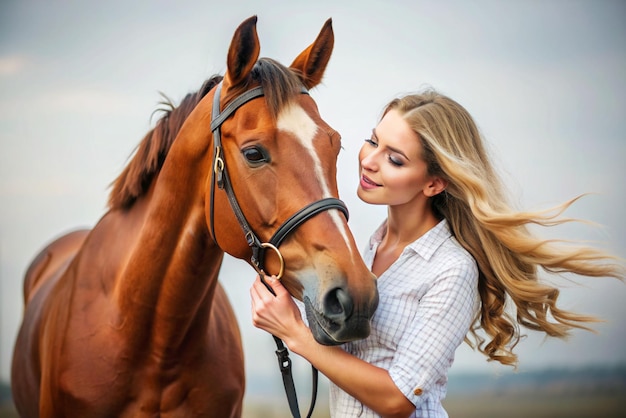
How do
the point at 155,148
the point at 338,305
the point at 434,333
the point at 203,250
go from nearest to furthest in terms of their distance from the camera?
the point at 338,305 < the point at 434,333 < the point at 203,250 < the point at 155,148

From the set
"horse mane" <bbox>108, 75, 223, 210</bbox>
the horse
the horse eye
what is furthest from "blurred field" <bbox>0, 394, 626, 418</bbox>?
the horse eye

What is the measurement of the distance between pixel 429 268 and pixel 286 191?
453 mm

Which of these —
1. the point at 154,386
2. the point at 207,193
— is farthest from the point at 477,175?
the point at 154,386

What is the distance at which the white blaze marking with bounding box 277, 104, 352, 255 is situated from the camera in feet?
4.86

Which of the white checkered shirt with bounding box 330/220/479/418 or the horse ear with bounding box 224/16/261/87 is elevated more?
the horse ear with bounding box 224/16/261/87

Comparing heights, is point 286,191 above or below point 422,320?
above

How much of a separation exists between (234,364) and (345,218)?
38.8 inches

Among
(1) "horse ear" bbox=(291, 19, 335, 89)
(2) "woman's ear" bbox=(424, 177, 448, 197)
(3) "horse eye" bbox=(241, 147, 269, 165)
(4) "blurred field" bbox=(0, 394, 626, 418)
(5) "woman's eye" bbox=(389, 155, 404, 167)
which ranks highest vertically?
(1) "horse ear" bbox=(291, 19, 335, 89)

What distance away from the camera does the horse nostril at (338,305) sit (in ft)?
4.29

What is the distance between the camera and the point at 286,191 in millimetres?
1483

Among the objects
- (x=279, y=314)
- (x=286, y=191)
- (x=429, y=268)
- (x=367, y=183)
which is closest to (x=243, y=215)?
(x=286, y=191)

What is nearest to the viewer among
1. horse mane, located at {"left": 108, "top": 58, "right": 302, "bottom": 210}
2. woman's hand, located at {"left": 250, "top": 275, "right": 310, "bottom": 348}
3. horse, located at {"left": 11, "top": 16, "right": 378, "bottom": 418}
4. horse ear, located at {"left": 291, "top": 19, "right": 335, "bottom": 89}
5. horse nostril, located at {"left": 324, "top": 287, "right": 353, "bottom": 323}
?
horse nostril, located at {"left": 324, "top": 287, "right": 353, "bottom": 323}

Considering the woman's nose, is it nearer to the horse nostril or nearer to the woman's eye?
the woman's eye

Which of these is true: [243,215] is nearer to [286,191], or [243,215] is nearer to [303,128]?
[286,191]
